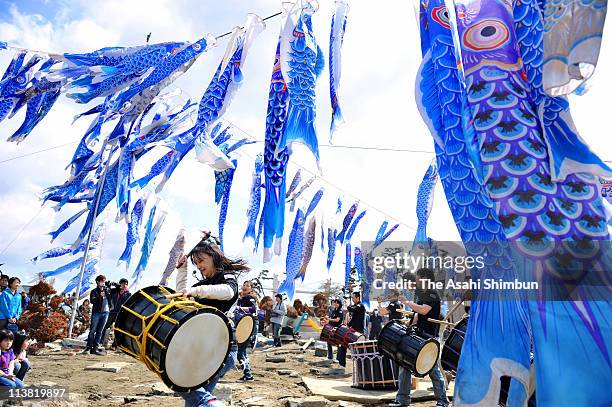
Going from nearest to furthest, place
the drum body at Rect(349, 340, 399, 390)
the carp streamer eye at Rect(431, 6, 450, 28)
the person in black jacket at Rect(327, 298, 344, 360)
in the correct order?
the carp streamer eye at Rect(431, 6, 450, 28), the drum body at Rect(349, 340, 399, 390), the person in black jacket at Rect(327, 298, 344, 360)

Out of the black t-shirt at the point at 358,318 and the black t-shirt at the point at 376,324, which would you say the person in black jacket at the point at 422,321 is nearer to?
the black t-shirt at the point at 358,318

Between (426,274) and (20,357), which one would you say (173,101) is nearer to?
(20,357)

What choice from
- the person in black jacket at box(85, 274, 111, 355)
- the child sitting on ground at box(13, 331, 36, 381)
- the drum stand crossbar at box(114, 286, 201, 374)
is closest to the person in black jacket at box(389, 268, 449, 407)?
the drum stand crossbar at box(114, 286, 201, 374)

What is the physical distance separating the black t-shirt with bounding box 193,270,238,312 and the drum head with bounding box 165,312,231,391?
23 cm

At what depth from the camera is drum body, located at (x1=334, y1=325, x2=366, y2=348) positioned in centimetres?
836

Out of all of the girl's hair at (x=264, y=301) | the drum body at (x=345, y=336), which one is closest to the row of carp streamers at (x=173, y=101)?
the drum body at (x=345, y=336)

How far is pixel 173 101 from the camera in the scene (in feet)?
32.4

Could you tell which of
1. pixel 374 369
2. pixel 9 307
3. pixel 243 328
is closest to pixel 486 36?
pixel 243 328

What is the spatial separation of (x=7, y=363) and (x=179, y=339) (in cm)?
347

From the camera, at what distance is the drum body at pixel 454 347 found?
4266 mm

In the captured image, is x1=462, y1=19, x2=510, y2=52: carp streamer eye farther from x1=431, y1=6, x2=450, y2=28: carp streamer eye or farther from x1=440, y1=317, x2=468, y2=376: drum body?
x1=440, y1=317, x2=468, y2=376: drum body

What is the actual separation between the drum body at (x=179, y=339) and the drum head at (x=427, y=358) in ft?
8.24

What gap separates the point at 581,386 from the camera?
224cm

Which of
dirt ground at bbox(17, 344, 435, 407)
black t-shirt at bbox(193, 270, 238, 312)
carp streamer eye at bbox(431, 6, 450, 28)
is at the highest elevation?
carp streamer eye at bbox(431, 6, 450, 28)
